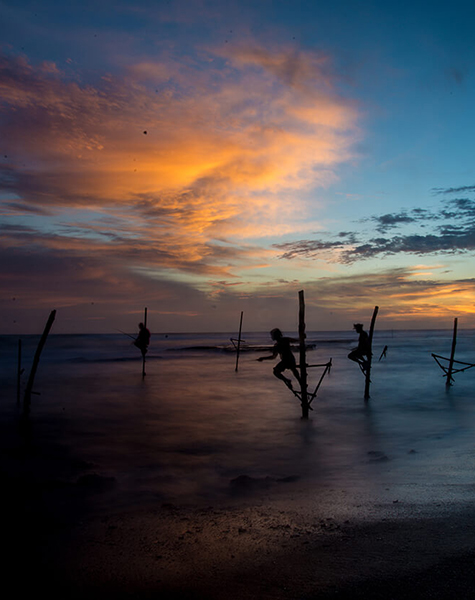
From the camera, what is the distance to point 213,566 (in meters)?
4.73

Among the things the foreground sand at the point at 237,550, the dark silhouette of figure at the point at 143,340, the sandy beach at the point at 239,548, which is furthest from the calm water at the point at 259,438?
the dark silhouette of figure at the point at 143,340

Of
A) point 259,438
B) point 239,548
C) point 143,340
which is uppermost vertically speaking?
point 143,340

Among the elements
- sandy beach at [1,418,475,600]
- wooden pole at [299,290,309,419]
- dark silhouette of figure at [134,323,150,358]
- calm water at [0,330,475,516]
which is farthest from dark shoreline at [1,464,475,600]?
dark silhouette of figure at [134,323,150,358]

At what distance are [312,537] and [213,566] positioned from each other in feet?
4.20

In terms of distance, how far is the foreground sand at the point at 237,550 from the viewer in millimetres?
4258

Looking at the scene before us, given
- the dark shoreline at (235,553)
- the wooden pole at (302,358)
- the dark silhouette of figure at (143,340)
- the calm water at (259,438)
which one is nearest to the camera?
the dark shoreline at (235,553)

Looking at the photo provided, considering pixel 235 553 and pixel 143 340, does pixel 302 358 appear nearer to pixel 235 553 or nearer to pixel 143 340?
pixel 235 553

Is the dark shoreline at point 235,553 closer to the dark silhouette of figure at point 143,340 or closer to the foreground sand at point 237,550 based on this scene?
the foreground sand at point 237,550

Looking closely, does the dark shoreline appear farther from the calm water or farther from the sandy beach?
the calm water

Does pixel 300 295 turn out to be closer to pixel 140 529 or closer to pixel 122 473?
pixel 122 473

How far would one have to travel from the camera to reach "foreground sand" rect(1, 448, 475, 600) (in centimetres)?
426

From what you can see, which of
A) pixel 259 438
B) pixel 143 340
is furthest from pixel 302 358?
pixel 143 340

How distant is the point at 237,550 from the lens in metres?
5.09

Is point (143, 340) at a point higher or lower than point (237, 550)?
higher
